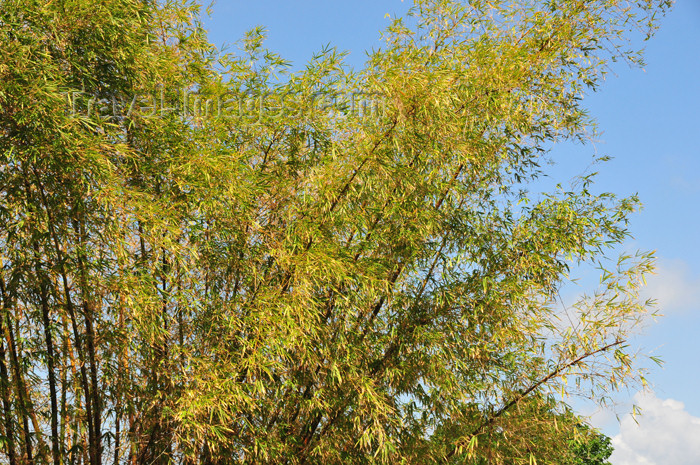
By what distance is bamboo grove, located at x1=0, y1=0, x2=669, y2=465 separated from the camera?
12.0 feet

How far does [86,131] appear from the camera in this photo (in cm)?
368

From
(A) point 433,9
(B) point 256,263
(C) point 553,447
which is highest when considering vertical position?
(A) point 433,9

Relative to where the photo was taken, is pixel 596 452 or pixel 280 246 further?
pixel 596 452

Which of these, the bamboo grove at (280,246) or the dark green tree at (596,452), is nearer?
the bamboo grove at (280,246)

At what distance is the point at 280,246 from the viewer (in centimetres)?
415

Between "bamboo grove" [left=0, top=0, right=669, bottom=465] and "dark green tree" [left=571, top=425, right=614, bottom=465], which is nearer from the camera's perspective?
"bamboo grove" [left=0, top=0, right=669, bottom=465]

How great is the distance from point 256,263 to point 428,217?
120cm

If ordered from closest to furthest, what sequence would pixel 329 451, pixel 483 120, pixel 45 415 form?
pixel 45 415 → pixel 329 451 → pixel 483 120

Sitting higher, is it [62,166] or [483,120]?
[483,120]

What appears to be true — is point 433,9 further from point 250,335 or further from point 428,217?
point 250,335

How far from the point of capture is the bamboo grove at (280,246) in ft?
12.0

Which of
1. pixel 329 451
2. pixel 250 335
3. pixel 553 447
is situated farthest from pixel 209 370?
pixel 553 447

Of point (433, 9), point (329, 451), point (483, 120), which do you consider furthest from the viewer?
point (433, 9)

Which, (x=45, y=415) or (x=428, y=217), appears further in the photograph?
(x=428, y=217)
